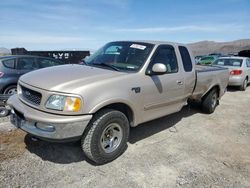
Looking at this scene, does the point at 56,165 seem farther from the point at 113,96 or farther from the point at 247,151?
the point at 247,151

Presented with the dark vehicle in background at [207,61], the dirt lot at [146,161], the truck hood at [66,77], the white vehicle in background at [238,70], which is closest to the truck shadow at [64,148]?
the dirt lot at [146,161]

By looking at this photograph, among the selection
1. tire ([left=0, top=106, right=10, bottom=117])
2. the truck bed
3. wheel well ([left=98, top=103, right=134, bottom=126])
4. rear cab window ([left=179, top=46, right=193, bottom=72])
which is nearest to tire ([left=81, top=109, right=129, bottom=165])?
wheel well ([left=98, top=103, right=134, bottom=126])

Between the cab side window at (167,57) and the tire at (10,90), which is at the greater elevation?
the cab side window at (167,57)

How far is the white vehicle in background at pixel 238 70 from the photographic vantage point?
430 inches

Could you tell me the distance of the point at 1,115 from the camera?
18.7 feet

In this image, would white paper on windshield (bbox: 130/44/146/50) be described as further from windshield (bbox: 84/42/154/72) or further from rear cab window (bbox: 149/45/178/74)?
rear cab window (bbox: 149/45/178/74)

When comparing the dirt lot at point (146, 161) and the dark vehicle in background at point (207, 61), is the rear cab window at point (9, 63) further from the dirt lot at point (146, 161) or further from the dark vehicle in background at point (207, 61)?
the dark vehicle in background at point (207, 61)

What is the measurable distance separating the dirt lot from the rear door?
0.62 metres

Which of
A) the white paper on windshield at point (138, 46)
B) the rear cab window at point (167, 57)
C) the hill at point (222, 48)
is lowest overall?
the rear cab window at point (167, 57)

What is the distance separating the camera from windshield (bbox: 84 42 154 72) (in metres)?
4.22

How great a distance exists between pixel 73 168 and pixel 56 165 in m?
0.29

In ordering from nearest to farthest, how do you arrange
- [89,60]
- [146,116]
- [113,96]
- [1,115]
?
[113,96] < [146,116] < [89,60] < [1,115]

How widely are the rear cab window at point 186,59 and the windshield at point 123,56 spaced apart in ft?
3.41

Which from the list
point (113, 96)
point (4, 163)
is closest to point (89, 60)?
point (113, 96)
